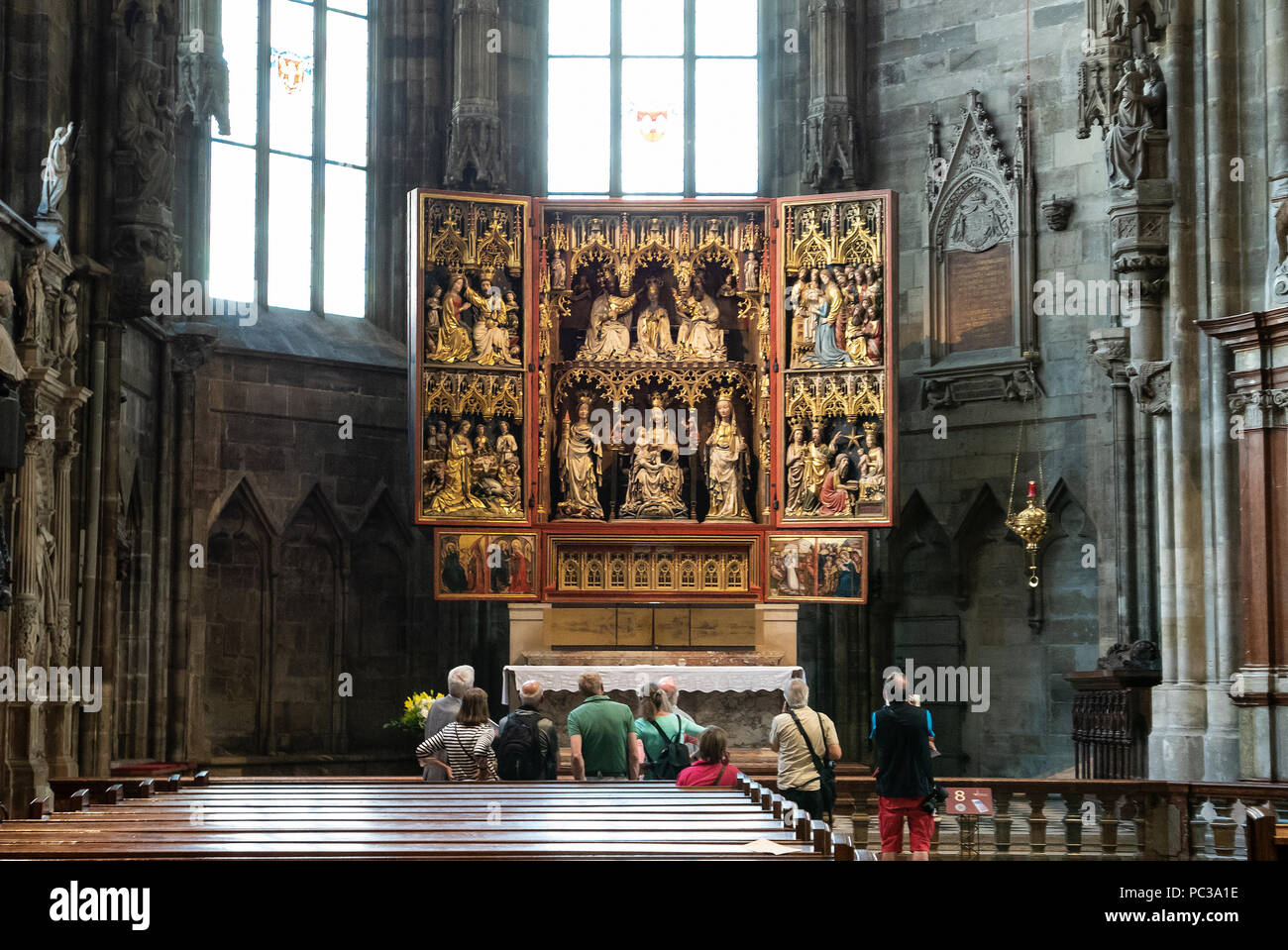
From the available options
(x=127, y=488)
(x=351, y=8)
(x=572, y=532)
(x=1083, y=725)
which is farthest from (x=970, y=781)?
(x=351, y=8)

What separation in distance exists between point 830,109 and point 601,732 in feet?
37.2

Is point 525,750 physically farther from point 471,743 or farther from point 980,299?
point 980,299

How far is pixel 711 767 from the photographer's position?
32.1 ft

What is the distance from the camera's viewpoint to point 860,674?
2016 cm

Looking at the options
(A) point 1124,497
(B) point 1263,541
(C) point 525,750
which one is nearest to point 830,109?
(A) point 1124,497

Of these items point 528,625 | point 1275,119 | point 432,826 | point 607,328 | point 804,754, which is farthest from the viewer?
point 607,328

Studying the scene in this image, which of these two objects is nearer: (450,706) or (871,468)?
(450,706)

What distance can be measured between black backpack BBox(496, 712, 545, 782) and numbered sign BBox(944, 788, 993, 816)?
2.53m

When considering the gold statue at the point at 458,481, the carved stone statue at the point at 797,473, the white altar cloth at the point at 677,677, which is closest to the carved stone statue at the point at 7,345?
the gold statue at the point at 458,481

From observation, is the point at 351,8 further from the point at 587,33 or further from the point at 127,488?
the point at 127,488

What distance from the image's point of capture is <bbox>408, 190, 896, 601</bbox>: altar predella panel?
54.5 feet

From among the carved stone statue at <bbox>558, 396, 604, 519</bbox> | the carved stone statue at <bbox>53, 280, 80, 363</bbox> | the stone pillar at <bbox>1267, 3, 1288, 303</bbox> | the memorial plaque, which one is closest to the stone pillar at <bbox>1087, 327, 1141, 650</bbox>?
the memorial plaque

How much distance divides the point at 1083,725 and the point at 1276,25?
20.8 feet

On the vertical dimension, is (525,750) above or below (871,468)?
below
